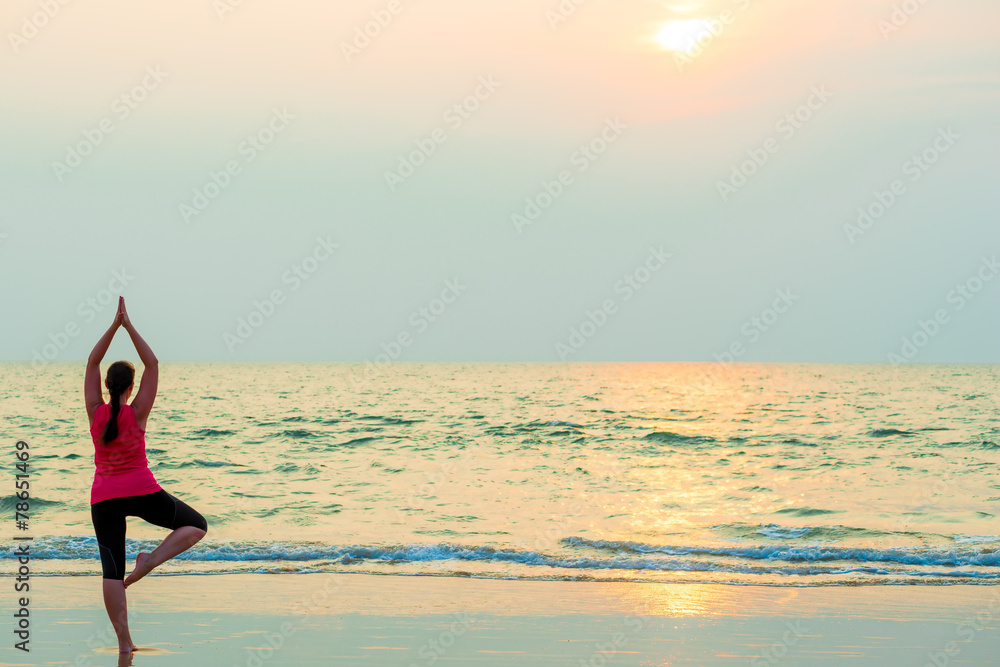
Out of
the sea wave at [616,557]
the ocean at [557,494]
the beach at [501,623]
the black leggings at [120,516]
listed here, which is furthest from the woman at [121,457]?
the sea wave at [616,557]

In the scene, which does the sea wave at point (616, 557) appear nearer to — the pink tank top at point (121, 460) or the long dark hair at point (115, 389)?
the pink tank top at point (121, 460)

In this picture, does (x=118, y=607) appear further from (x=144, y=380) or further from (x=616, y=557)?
(x=616, y=557)

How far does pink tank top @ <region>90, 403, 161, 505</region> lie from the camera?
5.42 m

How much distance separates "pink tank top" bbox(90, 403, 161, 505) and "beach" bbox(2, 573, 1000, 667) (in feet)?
4.81

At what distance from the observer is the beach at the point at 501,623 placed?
648cm

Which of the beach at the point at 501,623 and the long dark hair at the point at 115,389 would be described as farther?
the beach at the point at 501,623

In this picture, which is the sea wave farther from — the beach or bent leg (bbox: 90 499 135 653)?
bent leg (bbox: 90 499 135 653)

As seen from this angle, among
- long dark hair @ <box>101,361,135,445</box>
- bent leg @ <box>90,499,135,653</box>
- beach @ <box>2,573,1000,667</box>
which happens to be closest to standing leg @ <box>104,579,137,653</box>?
bent leg @ <box>90,499,135,653</box>

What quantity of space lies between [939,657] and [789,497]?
10.8 meters

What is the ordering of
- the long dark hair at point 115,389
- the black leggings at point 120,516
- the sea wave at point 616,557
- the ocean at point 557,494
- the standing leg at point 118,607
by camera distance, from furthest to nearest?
1. the ocean at point 557,494
2. the sea wave at point 616,557
3. the standing leg at point 118,607
4. the black leggings at point 120,516
5. the long dark hair at point 115,389

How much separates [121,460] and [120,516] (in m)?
0.38

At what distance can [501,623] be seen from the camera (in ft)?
24.7

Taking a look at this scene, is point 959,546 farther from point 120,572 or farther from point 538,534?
point 120,572

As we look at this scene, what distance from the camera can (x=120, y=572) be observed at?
5715 mm
